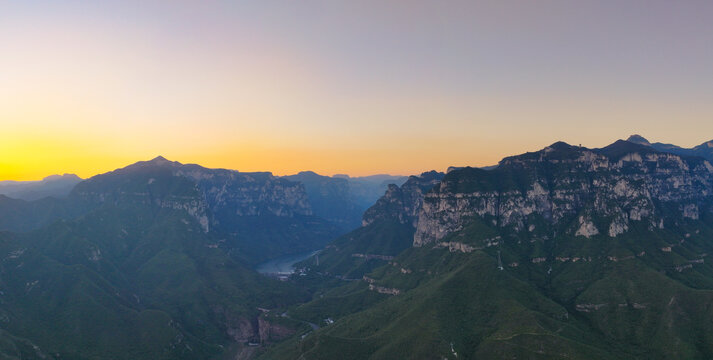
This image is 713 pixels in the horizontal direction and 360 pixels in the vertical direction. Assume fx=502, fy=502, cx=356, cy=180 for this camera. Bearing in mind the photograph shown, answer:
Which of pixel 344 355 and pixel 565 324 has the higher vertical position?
pixel 565 324

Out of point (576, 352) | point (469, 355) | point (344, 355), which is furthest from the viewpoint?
point (344, 355)

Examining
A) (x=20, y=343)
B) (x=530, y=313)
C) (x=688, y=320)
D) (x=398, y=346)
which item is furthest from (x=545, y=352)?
(x=20, y=343)

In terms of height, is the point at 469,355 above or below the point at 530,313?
below

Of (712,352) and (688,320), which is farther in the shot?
(688,320)

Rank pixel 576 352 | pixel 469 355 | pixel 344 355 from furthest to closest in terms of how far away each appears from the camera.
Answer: pixel 344 355 < pixel 469 355 < pixel 576 352

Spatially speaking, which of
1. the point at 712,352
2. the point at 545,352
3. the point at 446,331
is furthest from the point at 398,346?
the point at 712,352

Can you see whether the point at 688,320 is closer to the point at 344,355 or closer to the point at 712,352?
the point at 712,352

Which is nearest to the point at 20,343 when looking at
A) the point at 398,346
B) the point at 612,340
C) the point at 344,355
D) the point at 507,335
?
the point at 344,355

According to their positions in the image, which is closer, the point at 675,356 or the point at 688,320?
the point at 675,356

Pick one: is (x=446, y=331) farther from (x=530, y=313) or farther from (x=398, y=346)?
(x=530, y=313)
